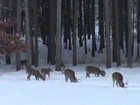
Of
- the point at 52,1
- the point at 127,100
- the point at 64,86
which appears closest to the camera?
the point at 127,100

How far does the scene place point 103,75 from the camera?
22.3m

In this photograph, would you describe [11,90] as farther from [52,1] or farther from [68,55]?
[68,55]

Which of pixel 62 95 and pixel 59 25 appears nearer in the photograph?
pixel 62 95

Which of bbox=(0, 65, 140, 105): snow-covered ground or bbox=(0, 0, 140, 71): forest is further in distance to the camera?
bbox=(0, 0, 140, 71): forest

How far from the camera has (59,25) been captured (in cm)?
2805

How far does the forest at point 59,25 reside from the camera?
2799 centimetres

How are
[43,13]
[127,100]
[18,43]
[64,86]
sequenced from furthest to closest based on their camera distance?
1. [43,13]
2. [18,43]
3. [64,86]
4. [127,100]

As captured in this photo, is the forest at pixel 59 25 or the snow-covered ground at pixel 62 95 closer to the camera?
the snow-covered ground at pixel 62 95

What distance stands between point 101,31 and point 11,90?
94.8 feet

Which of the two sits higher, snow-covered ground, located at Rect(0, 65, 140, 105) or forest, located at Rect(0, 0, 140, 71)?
forest, located at Rect(0, 0, 140, 71)

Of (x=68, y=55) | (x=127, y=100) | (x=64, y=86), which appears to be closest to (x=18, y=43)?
(x=64, y=86)

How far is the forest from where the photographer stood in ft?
91.8

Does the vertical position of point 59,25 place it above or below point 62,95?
above

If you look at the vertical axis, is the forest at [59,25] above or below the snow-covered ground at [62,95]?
above
